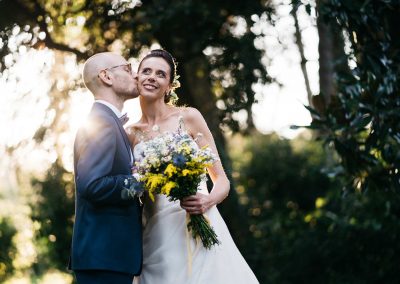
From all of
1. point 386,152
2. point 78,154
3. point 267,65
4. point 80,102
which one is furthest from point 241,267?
point 267,65

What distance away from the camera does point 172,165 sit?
12.0 feet

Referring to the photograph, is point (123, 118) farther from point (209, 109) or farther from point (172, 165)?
point (209, 109)

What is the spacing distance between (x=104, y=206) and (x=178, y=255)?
65 cm

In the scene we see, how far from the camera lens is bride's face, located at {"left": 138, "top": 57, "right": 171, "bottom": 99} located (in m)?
4.40

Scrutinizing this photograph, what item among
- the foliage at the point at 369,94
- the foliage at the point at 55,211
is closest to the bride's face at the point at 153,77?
the foliage at the point at 369,94

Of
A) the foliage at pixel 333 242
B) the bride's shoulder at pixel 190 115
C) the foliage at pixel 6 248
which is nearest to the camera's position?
the bride's shoulder at pixel 190 115

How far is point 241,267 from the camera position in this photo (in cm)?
427

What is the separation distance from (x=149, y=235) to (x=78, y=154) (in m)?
0.80

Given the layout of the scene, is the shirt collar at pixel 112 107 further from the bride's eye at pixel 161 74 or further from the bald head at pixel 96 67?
the bride's eye at pixel 161 74

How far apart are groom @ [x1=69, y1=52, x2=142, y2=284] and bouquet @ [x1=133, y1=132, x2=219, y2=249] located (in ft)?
0.45

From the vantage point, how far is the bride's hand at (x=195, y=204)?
3953 mm

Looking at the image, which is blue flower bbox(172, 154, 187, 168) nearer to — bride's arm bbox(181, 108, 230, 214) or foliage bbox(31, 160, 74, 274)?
bride's arm bbox(181, 108, 230, 214)

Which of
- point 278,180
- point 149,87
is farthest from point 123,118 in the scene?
point 278,180

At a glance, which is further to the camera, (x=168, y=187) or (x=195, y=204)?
(x=195, y=204)
